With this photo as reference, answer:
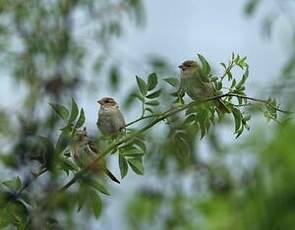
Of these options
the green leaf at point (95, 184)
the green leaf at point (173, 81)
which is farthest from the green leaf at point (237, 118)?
the green leaf at point (95, 184)

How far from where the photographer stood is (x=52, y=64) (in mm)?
5008

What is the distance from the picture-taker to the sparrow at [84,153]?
1.87 m

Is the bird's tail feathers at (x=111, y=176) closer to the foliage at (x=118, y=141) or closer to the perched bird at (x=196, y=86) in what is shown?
the foliage at (x=118, y=141)

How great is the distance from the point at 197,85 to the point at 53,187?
107 centimetres

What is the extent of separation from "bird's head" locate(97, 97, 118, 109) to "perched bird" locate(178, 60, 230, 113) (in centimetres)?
40

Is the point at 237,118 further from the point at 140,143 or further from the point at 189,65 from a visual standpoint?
the point at 189,65

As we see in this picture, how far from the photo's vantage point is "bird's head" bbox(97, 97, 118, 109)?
2506 millimetres

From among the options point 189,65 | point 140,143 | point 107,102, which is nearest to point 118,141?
point 140,143

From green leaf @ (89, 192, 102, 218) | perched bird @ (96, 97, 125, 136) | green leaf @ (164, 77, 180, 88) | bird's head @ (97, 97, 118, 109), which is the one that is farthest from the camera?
bird's head @ (97, 97, 118, 109)

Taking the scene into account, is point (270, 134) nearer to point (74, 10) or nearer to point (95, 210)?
point (95, 210)

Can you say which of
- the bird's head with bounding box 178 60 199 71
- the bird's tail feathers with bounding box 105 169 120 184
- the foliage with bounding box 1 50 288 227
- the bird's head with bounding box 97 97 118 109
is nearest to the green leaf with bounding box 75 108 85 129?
the foliage with bounding box 1 50 288 227

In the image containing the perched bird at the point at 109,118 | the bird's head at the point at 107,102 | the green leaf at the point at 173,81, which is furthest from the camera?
the bird's head at the point at 107,102

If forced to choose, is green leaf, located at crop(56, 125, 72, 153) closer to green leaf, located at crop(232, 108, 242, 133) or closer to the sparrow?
the sparrow

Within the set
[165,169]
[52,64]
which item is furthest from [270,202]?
[52,64]
